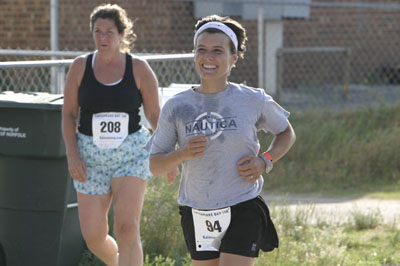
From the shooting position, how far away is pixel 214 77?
3830 millimetres

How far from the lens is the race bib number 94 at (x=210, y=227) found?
12.6ft

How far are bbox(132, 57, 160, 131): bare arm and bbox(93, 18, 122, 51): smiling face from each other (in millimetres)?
191

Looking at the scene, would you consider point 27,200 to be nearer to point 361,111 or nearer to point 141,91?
point 141,91

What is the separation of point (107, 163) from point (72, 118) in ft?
1.18

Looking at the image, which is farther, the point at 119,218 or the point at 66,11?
the point at 66,11

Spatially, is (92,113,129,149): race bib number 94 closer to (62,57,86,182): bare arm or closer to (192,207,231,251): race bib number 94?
(62,57,86,182): bare arm

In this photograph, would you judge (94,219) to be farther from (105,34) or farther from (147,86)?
(105,34)

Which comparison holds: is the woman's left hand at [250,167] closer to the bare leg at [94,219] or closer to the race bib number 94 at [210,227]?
the race bib number 94 at [210,227]

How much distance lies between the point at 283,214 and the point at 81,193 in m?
2.13

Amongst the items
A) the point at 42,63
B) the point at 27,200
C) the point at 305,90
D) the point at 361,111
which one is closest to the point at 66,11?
the point at 305,90

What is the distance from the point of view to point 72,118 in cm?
499

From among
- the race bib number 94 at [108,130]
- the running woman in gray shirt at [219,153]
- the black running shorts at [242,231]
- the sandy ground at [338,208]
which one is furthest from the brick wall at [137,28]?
the black running shorts at [242,231]

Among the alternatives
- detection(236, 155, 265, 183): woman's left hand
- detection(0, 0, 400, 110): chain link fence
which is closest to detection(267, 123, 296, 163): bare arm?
detection(236, 155, 265, 183): woman's left hand

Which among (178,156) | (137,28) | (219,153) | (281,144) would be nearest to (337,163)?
(137,28)
